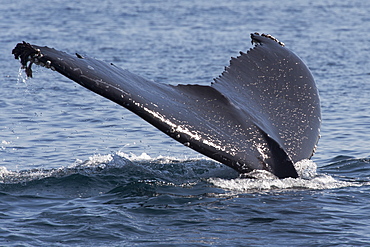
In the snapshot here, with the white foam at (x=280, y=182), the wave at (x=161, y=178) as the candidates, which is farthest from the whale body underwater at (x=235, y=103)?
the wave at (x=161, y=178)

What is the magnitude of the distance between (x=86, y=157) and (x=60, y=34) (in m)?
11.7

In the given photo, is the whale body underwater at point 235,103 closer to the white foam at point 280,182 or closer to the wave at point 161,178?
the white foam at point 280,182

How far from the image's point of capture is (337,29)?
21375 mm

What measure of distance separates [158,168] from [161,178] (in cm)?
53

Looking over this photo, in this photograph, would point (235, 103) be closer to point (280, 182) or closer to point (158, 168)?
point (280, 182)

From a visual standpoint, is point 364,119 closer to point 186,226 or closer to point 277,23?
point 186,226

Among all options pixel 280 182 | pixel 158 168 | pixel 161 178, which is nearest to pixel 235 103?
pixel 280 182

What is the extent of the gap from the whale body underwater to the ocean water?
288mm

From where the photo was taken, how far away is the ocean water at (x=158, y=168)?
5863mm

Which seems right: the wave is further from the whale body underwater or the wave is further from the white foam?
the whale body underwater

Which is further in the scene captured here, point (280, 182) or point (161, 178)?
point (161, 178)

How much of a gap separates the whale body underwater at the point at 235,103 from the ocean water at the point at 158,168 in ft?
0.95

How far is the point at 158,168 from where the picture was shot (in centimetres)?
798

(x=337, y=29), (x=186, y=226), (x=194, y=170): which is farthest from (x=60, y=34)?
(x=186, y=226)
